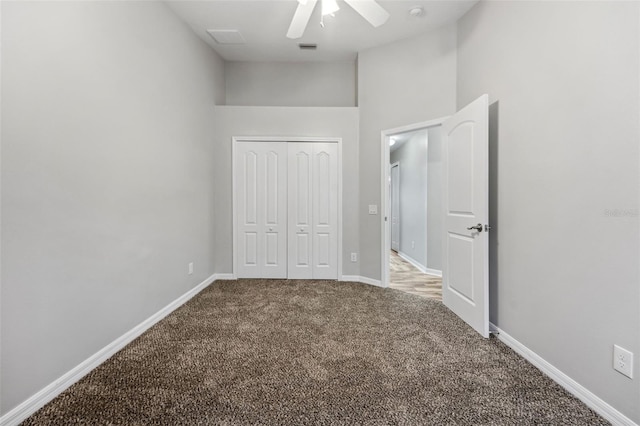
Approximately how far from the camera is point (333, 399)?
160cm

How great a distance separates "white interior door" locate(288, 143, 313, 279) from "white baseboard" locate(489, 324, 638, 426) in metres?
2.47

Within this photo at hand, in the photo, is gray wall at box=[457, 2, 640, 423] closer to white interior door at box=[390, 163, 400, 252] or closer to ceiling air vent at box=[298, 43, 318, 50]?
ceiling air vent at box=[298, 43, 318, 50]

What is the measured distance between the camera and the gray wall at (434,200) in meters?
4.74

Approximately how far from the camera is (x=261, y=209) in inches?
161

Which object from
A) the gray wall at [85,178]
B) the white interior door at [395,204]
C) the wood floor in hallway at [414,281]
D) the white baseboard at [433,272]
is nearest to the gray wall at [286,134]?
the wood floor in hallway at [414,281]

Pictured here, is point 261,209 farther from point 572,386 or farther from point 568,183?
point 572,386

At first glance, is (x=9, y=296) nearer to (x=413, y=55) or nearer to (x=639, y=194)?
(x=639, y=194)

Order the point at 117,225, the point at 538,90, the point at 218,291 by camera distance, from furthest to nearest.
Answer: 1. the point at 218,291
2. the point at 117,225
3. the point at 538,90

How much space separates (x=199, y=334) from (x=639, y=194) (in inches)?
115

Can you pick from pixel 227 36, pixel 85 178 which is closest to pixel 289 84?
pixel 227 36

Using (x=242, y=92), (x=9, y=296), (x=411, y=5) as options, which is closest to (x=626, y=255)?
(x=411, y=5)

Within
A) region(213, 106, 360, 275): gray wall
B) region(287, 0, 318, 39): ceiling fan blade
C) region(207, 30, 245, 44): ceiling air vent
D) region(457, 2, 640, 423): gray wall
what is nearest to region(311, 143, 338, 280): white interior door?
region(213, 106, 360, 275): gray wall

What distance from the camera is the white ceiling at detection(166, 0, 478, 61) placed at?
287 cm

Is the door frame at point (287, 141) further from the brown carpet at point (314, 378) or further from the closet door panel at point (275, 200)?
the brown carpet at point (314, 378)
